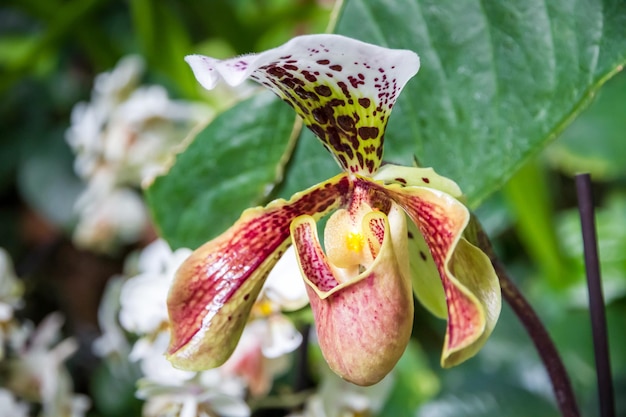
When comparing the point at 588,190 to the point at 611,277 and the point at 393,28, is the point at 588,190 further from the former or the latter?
the point at 611,277

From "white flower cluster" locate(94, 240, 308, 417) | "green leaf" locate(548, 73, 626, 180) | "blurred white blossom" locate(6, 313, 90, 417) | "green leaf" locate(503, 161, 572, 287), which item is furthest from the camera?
"green leaf" locate(548, 73, 626, 180)

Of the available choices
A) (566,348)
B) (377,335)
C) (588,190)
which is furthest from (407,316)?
(566,348)

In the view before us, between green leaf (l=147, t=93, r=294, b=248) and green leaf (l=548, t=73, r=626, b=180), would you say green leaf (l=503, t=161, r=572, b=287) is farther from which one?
green leaf (l=147, t=93, r=294, b=248)

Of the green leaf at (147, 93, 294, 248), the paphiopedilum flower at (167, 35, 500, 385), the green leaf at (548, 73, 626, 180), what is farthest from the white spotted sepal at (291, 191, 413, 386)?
the green leaf at (548, 73, 626, 180)

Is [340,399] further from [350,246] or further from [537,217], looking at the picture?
[537,217]

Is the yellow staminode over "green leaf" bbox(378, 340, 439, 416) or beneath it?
over

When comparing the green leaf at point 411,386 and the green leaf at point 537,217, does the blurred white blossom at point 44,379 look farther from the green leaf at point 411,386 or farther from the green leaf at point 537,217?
the green leaf at point 537,217

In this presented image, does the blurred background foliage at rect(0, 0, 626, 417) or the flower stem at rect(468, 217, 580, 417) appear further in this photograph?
the blurred background foliage at rect(0, 0, 626, 417)
